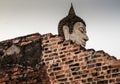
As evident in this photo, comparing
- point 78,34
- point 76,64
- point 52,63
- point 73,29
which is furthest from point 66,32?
point 76,64

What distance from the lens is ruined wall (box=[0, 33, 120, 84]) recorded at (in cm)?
548

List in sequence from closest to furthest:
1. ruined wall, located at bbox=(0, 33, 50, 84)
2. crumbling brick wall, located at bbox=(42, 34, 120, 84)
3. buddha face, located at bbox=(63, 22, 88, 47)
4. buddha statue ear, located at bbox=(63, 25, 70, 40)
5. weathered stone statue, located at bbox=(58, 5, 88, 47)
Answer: crumbling brick wall, located at bbox=(42, 34, 120, 84), ruined wall, located at bbox=(0, 33, 50, 84), buddha face, located at bbox=(63, 22, 88, 47), weathered stone statue, located at bbox=(58, 5, 88, 47), buddha statue ear, located at bbox=(63, 25, 70, 40)

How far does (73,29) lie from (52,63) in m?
8.29

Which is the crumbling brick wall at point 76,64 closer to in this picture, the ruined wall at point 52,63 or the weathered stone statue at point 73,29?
the ruined wall at point 52,63

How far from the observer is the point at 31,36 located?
6.53 meters

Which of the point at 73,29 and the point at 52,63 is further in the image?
the point at 73,29

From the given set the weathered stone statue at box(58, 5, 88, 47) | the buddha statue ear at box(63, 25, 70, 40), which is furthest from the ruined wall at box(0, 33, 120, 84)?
the buddha statue ear at box(63, 25, 70, 40)

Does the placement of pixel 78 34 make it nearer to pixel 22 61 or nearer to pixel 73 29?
pixel 73 29

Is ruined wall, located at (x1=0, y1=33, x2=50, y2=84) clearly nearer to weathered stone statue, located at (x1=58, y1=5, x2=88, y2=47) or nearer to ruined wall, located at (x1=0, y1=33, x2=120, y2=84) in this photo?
ruined wall, located at (x1=0, y1=33, x2=120, y2=84)

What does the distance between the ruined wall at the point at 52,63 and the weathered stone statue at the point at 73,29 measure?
5.50m

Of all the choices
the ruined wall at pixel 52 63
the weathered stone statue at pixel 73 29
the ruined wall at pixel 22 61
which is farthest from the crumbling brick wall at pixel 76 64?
the weathered stone statue at pixel 73 29

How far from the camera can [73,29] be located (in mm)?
14219

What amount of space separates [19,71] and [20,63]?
0.19 m

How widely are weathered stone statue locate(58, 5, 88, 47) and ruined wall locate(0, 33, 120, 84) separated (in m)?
5.50
